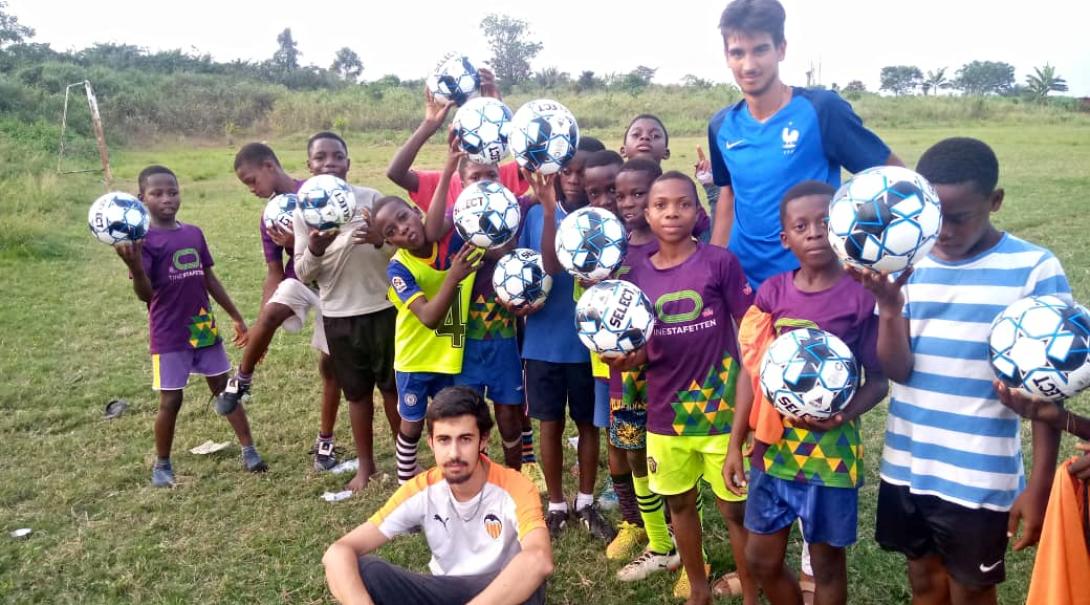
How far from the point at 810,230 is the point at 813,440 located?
2.34ft

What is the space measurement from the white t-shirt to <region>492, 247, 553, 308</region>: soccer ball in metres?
0.81

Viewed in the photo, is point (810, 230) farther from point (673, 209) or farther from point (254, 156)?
point (254, 156)

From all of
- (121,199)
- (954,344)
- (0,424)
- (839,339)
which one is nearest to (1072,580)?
(954,344)

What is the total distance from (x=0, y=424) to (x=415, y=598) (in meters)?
4.36

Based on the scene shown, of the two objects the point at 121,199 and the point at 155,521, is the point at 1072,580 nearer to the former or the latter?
the point at 155,521

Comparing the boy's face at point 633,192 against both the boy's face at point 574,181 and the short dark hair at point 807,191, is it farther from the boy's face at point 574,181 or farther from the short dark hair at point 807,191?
the short dark hair at point 807,191

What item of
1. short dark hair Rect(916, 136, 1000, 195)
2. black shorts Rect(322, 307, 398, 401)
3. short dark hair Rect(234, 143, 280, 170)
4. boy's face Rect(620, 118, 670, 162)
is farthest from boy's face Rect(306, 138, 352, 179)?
short dark hair Rect(916, 136, 1000, 195)

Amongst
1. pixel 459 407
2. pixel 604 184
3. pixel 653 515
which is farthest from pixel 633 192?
pixel 653 515

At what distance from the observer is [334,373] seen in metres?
4.87

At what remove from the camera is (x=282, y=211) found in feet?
14.3

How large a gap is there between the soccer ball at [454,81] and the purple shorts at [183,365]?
226 centimetres

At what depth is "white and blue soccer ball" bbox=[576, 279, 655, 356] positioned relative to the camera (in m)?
3.02

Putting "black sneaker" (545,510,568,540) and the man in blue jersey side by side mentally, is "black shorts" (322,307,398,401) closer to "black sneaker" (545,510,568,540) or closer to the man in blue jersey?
"black sneaker" (545,510,568,540)

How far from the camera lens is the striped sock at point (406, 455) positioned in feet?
14.1
